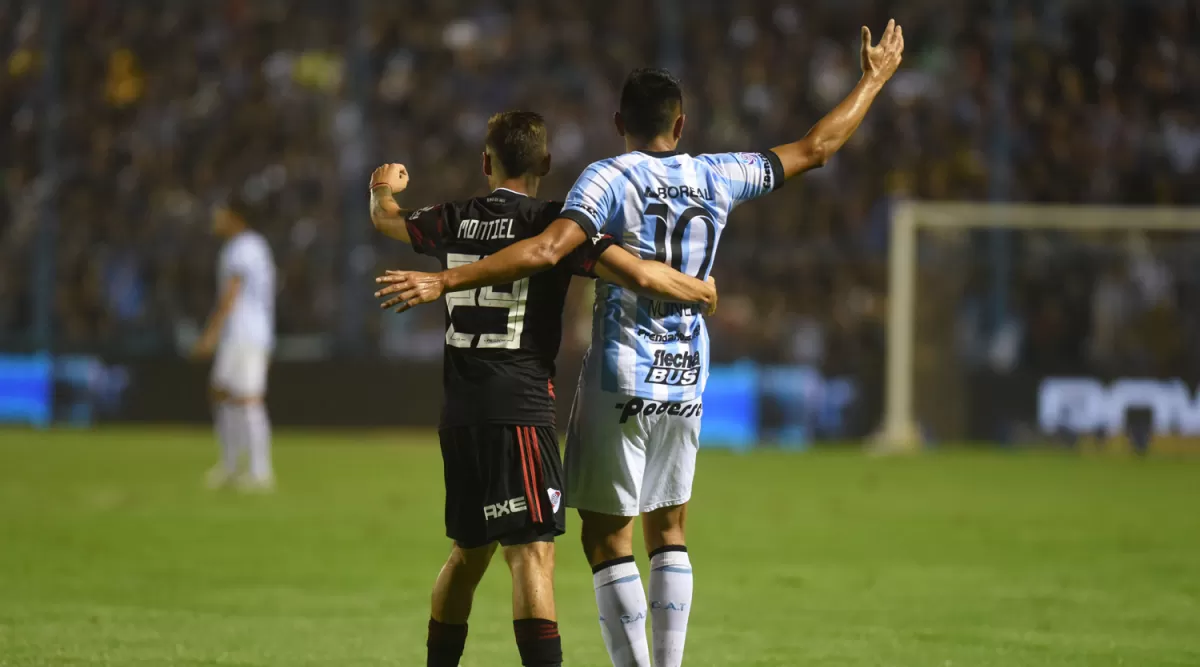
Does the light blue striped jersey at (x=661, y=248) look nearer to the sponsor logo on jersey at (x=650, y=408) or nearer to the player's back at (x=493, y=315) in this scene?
the sponsor logo on jersey at (x=650, y=408)

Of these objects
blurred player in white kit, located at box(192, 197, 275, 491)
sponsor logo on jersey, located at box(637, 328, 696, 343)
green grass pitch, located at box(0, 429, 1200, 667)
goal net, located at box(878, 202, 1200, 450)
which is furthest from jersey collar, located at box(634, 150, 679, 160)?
goal net, located at box(878, 202, 1200, 450)

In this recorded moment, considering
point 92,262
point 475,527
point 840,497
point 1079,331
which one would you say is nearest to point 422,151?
point 92,262

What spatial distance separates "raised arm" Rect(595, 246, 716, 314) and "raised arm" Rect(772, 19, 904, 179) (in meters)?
0.58

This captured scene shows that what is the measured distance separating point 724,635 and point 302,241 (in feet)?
50.7

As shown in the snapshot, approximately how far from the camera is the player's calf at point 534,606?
5.09m

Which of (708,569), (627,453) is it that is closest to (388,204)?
(627,453)

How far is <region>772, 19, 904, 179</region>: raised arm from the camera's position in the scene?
5492 millimetres

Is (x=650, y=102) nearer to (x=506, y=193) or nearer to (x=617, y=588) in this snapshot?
(x=506, y=193)

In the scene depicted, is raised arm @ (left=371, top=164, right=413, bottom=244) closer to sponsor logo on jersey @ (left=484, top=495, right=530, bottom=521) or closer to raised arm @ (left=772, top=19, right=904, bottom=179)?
sponsor logo on jersey @ (left=484, top=495, right=530, bottom=521)

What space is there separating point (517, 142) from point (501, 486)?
1116mm

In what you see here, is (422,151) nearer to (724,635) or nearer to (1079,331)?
(1079,331)

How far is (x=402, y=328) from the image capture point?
2125cm

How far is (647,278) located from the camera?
200 inches

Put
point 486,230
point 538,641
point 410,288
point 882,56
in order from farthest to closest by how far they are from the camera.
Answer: point 882,56, point 486,230, point 538,641, point 410,288
